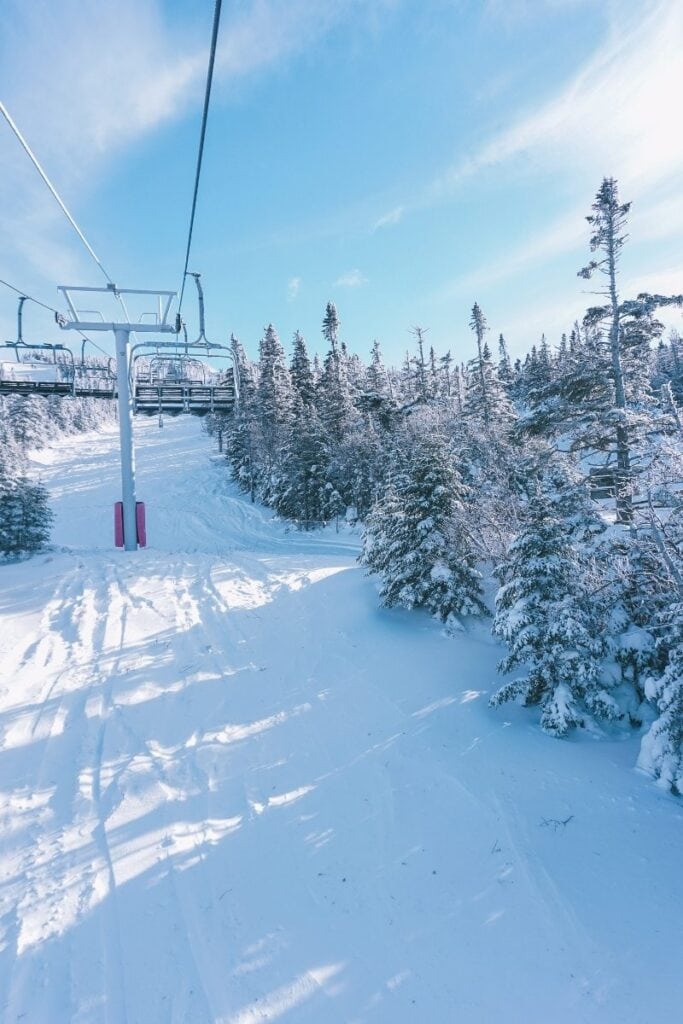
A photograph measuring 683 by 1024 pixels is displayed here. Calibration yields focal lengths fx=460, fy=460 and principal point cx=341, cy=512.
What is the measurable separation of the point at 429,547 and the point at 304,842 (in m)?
8.47

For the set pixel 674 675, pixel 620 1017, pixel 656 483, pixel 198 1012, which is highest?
pixel 656 483

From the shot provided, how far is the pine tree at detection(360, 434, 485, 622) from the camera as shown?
12414mm

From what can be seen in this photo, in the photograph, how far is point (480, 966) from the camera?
4297 millimetres

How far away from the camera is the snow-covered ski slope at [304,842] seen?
4039 millimetres

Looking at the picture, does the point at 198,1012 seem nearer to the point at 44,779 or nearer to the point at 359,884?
the point at 359,884

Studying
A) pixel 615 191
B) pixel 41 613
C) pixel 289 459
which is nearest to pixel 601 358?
pixel 615 191

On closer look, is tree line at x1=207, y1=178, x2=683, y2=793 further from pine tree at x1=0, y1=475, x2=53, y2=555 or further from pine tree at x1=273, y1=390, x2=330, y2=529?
pine tree at x1=0, y1=475, x2=53, y2=555

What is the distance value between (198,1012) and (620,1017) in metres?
3.54

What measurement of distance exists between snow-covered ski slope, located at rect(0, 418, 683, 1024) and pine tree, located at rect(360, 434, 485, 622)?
187 centimetres

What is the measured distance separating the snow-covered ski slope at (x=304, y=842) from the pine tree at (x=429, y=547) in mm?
1872

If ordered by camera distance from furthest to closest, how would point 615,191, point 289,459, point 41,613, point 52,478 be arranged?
point 52,478 < point 289,459 < point 615,191 < point 41,613

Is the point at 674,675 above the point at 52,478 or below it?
below

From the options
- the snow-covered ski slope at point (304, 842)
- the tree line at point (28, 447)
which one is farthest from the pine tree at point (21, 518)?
the snow-covered ski slope at point (304, 842)

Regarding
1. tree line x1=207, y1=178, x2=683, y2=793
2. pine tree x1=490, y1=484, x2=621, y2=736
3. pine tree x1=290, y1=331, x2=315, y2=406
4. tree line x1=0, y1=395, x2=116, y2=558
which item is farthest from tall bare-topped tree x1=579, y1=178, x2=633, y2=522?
pine tree x1=290, y1=331, x2=315, y2=406
